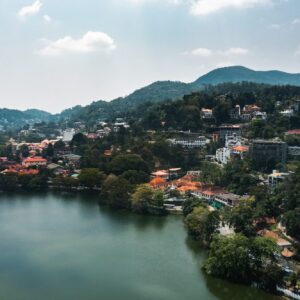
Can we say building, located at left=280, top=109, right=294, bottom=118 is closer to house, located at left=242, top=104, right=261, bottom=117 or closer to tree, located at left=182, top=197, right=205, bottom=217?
house, located at left=242, top=104, right=261, bottom=117

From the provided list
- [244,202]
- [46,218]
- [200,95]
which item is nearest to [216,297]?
[244,202]

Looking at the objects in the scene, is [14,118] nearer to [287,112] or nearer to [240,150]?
[287,112]

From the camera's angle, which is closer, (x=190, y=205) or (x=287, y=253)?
(x=287, y=253)

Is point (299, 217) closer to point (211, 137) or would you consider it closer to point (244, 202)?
point (244, 202)

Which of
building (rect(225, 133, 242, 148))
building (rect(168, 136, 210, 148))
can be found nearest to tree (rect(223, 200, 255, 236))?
building (rect(225, 133, 242, 148))

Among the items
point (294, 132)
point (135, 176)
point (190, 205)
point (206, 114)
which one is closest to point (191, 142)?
point (206, 114)

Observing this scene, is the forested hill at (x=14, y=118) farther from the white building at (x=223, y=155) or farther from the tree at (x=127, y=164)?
the white building at (x=223, y=155)
